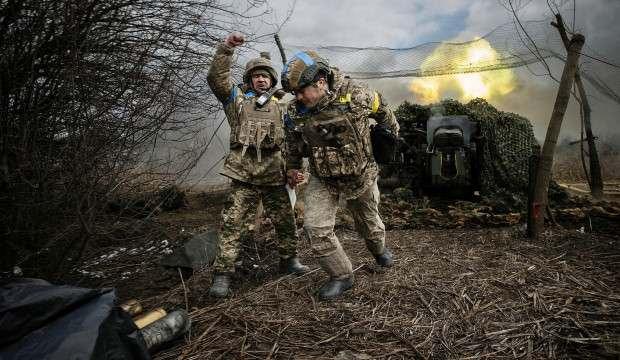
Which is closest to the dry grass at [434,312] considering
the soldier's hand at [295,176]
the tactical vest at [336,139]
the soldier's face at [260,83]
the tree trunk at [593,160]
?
the soldier's hand at [295,176]

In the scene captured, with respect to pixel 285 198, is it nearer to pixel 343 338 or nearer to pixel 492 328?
pixel 343 338

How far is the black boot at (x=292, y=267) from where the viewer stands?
3.63 meters

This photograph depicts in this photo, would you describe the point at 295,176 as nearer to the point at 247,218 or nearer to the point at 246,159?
the point at 246,159

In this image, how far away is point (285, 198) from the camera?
3.67 meters

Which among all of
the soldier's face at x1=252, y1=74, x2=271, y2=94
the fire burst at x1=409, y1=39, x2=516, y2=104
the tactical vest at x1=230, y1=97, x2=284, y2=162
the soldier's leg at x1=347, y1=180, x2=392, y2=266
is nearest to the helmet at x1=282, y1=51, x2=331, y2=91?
the tactical vest at x1=230, y1=97, x2=284, y2=162

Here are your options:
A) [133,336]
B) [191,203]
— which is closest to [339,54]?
[191,203]

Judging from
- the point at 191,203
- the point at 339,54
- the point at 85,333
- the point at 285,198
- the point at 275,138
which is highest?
the point at 339,54

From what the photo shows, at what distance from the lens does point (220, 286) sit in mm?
3264

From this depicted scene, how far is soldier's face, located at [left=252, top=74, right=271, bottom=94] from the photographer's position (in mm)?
3619

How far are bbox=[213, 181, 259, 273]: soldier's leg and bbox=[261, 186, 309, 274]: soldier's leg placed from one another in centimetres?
16

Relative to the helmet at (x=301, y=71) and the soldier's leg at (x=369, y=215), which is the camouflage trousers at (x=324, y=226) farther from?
the helmet at (x=301, y=71)

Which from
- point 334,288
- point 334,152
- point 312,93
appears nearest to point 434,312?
point 334,288

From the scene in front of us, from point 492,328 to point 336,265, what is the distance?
1100mm

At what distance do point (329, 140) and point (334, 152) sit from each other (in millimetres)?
96
